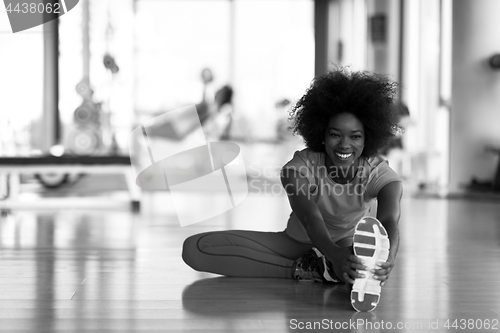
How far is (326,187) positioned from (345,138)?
18 centimetres

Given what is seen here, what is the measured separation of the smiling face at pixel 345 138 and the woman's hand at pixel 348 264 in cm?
32

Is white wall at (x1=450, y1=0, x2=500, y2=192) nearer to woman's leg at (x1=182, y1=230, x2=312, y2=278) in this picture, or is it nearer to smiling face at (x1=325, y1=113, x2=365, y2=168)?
woman's leg at (x1=182, y1=230, x2=312, y2=278)

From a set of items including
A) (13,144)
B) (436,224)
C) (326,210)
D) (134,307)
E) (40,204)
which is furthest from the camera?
(13,144)

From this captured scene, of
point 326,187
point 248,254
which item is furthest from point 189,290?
point 326,187

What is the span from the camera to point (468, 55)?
6.32 meters

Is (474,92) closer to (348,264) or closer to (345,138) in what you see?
(345,138)

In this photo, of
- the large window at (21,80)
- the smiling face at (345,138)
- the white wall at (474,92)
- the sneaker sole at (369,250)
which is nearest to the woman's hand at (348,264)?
the sneaker sole at (369,250)

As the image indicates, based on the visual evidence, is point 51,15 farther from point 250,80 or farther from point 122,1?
point 250,80

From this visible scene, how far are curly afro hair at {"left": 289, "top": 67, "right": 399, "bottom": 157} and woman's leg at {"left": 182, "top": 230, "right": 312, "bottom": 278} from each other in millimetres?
344

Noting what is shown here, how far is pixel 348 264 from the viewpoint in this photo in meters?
1.67

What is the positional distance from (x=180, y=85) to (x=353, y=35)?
8.06 ft

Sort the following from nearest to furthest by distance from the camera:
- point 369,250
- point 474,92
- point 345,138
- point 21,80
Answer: point 369,250 → point 345,138 → point 474,92 → point 21,80

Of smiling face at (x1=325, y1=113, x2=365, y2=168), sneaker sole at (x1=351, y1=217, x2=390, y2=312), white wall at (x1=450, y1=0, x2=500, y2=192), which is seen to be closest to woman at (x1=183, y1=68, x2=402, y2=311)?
smiling face at (x1=325, y1=113, x2=365, y2=168)

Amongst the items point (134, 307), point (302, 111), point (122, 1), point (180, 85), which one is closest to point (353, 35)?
point (180, 85)
